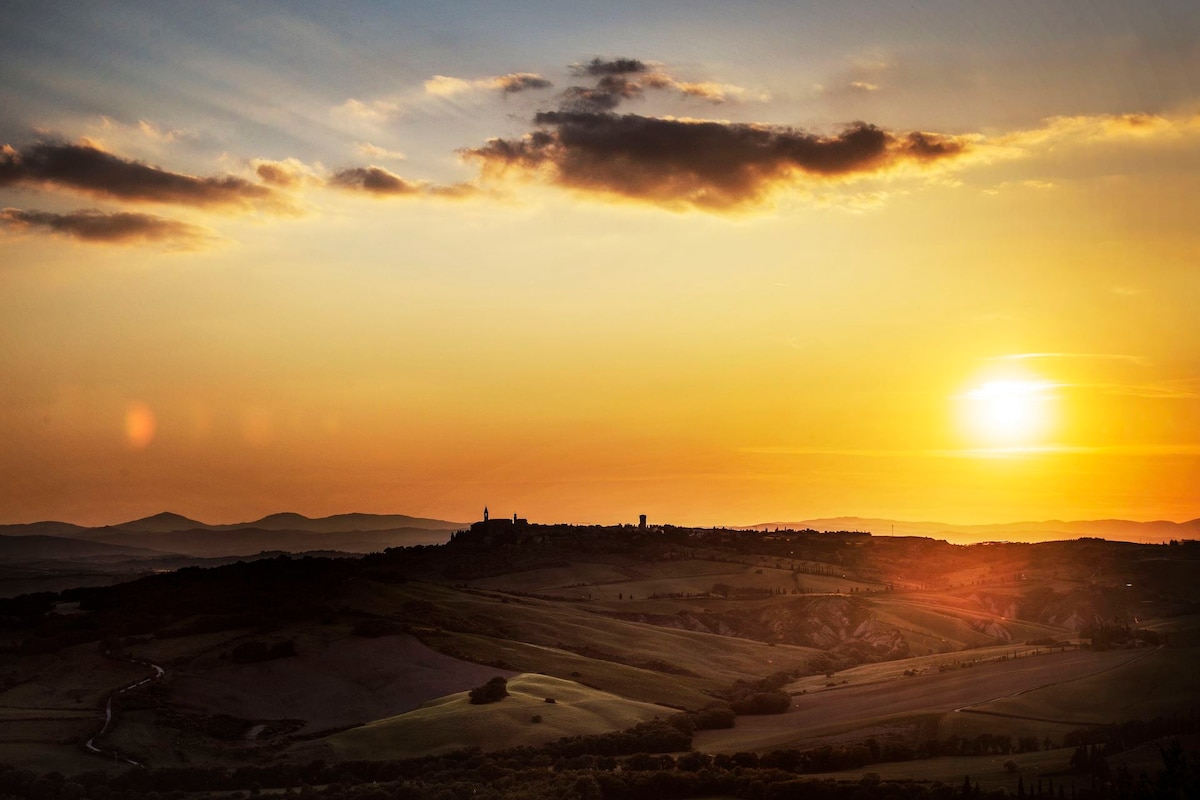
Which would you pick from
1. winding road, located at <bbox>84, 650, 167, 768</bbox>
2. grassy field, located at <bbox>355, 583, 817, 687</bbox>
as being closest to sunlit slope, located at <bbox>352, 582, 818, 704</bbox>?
grassy field, located at <bbox>355, 583, 817, 687</bbox>

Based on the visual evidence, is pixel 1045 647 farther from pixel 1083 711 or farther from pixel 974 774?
pixel 974 774

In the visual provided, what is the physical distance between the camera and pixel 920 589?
151500 mm

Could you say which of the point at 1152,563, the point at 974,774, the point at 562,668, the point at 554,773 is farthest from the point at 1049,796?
the point at 1152,563

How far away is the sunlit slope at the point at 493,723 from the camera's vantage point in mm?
67250

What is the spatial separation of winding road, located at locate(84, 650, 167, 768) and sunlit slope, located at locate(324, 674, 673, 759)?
12.0 m

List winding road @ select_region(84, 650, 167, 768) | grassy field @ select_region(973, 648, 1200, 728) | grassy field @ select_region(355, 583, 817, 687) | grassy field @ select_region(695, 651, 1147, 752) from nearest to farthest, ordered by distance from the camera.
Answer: grassy field @ select_region(973, 648, 1200, 728) < winding road @ select_region(84, 650, 167, 768) < grassy field @ select_region(695, 651, 1147, 752) < grassy field @ select_region(355, 583, 817, 687)

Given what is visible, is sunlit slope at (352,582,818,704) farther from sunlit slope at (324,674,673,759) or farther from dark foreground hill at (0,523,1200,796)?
sunlit slope at (324,674,673,759)

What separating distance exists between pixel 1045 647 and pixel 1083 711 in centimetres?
3504

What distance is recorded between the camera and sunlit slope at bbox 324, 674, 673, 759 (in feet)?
221

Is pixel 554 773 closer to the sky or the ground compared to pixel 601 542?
closer to the ground

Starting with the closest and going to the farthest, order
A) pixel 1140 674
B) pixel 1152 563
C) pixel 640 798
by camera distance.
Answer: pixel 640 798 → pixel 1140 674 → pixel 1152 563

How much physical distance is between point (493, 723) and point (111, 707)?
26106 mm

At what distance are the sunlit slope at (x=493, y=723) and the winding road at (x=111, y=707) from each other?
11976 millimetres

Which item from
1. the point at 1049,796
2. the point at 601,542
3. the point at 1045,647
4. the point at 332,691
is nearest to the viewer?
the point at 1049,796
